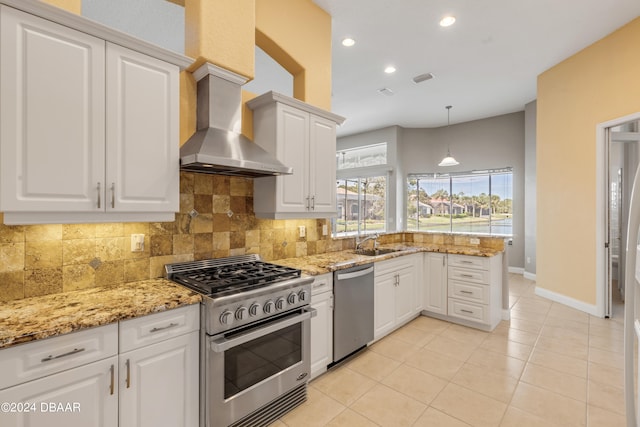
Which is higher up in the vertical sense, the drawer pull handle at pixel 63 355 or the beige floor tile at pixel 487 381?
the drawer pull handle at pixel 63 355

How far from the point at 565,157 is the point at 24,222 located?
5915mm

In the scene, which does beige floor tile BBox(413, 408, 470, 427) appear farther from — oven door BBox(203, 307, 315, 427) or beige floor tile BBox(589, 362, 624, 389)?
beige floor tile BBox(589, 362, 624, 389)

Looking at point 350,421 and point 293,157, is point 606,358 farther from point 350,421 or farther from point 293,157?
point 293,157

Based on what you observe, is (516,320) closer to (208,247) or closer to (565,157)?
(565,157)

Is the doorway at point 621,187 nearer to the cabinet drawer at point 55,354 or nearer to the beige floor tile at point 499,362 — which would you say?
the beige floor tile at point 499,362

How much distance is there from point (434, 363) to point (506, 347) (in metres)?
0.91

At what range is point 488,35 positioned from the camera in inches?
144

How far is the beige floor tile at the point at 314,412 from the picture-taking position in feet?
6.65

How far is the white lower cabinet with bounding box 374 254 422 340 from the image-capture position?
3.13m

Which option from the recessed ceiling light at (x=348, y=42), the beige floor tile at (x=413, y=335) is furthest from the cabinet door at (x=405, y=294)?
the recessed ceiling light at (x=348, y=42)

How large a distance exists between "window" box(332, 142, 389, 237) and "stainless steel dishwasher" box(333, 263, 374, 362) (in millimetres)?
4858

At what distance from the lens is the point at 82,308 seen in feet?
4.91

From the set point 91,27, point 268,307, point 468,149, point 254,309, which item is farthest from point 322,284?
point 468,149

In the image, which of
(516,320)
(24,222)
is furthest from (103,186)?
(516,320)
